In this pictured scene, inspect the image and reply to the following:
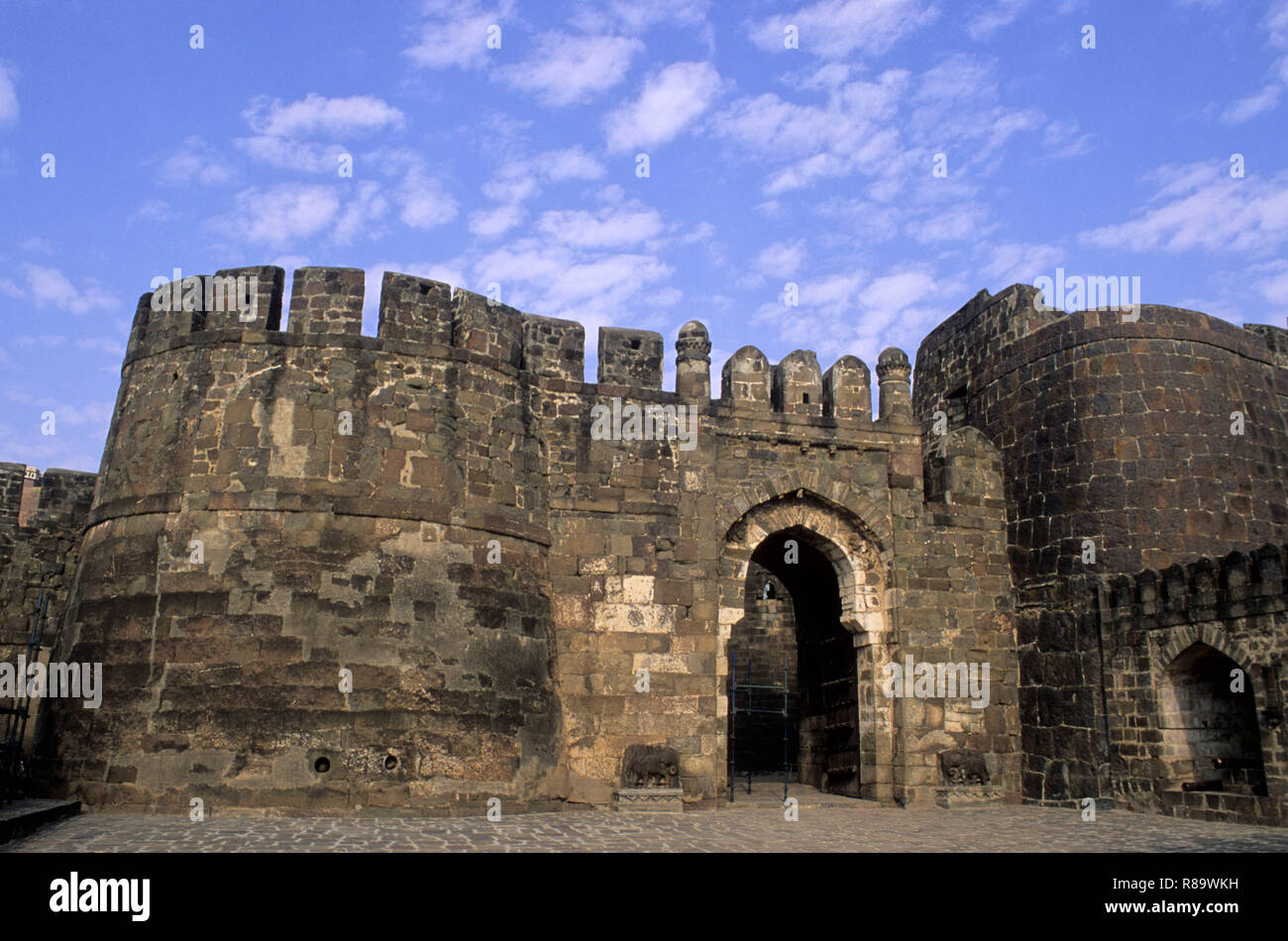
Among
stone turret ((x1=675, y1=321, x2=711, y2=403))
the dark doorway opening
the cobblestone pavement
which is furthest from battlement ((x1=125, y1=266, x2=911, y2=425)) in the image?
the cobblestone pavement

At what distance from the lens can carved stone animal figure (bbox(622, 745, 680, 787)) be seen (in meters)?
11.0

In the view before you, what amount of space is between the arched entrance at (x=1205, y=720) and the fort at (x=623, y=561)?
0.12 feet

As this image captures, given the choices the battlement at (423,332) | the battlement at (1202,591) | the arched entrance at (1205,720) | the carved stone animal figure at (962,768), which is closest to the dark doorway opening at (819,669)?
the carved stone animal figure at (962,768)

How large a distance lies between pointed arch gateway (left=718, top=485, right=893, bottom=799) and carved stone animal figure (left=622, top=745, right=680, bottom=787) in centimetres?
119

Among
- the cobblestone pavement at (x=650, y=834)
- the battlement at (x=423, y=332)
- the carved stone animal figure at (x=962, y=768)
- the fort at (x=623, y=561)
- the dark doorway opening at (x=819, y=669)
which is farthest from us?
the dark doorway opening at (x=819, y=669)

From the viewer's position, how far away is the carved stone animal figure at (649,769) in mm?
11031

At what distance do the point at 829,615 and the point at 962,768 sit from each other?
291 centimetres

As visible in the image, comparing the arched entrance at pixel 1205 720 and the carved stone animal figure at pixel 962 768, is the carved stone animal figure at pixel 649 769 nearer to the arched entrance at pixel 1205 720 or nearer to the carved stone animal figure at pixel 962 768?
the carved stone animal figure at pixel 962 768

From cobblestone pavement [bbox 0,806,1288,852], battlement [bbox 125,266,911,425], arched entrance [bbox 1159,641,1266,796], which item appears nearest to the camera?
cobblestone pavement [bbox 0,806,1288,852]

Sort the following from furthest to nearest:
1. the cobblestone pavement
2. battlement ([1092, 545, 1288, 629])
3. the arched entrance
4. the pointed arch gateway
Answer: the pointed arch gateway < the arched entrance < battlement ([1092, 545, 1288, 629]) < the cobblestone pavement

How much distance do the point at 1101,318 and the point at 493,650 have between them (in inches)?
354

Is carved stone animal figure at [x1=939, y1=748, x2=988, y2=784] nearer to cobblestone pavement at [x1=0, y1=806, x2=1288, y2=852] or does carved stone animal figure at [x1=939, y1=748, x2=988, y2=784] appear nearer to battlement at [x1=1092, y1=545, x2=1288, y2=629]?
cobblestone pavement at [x1=0, y1=806, x2=1288, y2=852]

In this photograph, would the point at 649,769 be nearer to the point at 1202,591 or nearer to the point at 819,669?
the point at 819,669
